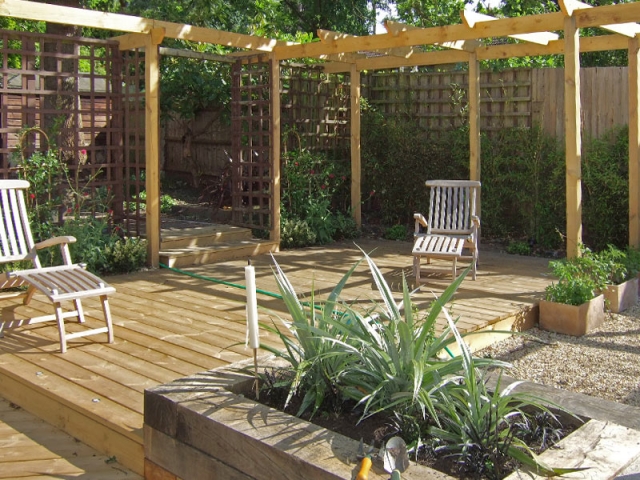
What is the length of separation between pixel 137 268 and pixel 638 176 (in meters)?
4.54

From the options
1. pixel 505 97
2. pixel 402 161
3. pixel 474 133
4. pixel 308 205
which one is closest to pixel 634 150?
pixel 474 133

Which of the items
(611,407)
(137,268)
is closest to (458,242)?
(137,268)

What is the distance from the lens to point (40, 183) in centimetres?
627

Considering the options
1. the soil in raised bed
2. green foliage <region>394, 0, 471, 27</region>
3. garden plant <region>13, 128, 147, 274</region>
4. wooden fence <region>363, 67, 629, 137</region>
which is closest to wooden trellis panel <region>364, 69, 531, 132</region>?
wooden fence <region>363, 67, 629, 137</region>

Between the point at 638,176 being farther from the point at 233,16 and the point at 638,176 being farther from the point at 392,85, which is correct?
the point at 233,16

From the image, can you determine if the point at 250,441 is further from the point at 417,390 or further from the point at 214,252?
the point at 214,252

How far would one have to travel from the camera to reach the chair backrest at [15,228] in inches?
186

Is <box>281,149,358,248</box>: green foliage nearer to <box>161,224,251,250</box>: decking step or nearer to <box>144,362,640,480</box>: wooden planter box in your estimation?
<box>161,224,251,250</box>: decking step

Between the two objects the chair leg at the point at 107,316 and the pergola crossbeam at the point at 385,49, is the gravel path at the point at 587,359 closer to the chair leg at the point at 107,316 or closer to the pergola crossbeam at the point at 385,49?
the chair leg at the point at 107,316

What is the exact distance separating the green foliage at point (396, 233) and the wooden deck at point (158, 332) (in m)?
1.16

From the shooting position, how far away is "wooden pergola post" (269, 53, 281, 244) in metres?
7.77

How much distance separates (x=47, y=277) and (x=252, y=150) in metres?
4.21

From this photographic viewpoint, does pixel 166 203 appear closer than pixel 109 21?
No

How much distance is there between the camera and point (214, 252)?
7203mm
